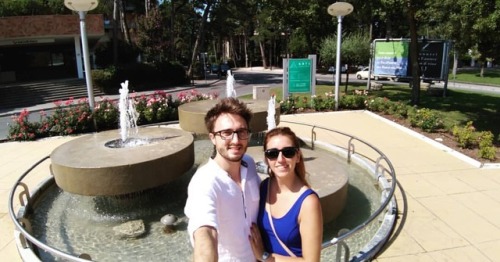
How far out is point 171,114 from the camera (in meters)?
14.1

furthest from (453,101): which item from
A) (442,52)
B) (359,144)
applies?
(359,144)

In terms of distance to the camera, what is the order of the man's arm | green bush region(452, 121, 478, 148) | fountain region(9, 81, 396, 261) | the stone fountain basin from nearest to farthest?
1. the man's arm
2. fountain region(9, 81, 396, 261)
3. the stone fountain basin
4. green bush region(452, 121, 478, 148)

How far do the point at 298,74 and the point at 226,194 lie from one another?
15023 mm

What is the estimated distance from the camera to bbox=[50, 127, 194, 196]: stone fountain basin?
5957 mm

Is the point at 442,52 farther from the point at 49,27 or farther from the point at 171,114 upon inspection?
the point at 49,27

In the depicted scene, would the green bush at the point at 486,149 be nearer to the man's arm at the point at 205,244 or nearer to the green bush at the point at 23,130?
the man's arm at the point at 205,244

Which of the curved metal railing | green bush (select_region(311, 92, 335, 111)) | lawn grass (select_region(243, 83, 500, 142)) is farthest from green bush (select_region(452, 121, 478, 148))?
green bush (select_region(311, 92, 335, 111))

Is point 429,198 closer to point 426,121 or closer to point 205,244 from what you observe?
point 426,121

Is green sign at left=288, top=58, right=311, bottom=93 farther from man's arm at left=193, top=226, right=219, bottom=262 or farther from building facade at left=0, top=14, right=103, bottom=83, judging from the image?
building facade at left=0, top=14, right=103, bottom=83

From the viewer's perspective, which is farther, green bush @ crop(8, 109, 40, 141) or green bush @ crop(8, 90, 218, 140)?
green bush @ crop(8, 90, 218, 140)

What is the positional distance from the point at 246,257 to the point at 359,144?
358 inches

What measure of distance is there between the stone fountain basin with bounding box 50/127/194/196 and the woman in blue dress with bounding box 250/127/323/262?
13.9ft

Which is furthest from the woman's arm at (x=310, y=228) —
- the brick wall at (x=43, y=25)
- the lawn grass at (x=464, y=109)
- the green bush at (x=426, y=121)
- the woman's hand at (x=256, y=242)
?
the brick wall at (x=43, y=25)

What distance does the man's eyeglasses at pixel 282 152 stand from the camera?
231cm
